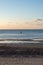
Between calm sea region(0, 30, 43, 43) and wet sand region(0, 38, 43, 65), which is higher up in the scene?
calm sea region(0, 30, 43, 43)

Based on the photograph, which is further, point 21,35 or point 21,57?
point 21,35

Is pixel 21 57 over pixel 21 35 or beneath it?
beneath

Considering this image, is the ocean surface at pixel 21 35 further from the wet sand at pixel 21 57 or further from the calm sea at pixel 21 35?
the wet sand at pixel 21 57

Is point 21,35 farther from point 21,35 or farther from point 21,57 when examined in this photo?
point 21,57

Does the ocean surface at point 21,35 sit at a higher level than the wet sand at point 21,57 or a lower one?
higher

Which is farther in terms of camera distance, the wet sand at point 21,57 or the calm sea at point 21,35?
the calm sea at point 21,35

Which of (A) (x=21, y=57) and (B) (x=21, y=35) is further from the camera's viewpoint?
(B) (x=21, y=35)

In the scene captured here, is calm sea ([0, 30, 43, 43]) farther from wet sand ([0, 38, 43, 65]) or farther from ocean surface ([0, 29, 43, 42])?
wet sand ([0, 38, 43, 65])

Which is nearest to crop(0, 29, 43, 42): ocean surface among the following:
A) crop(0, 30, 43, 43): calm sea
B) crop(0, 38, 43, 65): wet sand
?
crop(0, 30, 43, 43): calm sea

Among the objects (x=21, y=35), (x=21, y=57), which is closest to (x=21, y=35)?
(x=21, y=35)

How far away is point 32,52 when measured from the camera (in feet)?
61.4

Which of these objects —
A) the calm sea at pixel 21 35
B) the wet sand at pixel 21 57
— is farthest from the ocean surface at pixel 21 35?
the wet sand at pixel 21 57
